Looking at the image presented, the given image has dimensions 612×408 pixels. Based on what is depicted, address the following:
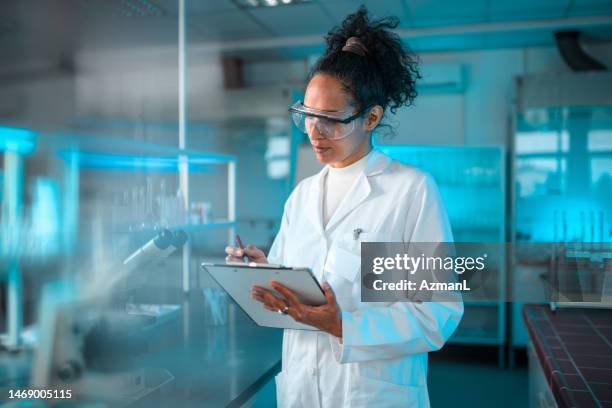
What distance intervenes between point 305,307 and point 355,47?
64 cm

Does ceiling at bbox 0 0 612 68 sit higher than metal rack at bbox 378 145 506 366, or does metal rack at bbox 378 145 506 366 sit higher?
ceiling at bbox 0 0 612 68

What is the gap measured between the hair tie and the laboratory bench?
0.87m

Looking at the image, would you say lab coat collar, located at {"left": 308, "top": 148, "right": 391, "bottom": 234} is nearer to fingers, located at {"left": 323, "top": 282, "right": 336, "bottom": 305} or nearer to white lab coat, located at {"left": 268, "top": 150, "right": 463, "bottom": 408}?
white lab coat, located at {"left": 268, "top": 150, "right": 463, "bottom": 408}

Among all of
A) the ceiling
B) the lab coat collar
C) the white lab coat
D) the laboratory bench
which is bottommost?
the laboratory bench

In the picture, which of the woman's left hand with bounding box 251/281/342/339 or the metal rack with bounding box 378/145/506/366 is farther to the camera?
the metal rack with bounding box 378/145/506/366

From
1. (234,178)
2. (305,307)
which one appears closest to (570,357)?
(305,307)

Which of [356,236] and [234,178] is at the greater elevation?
[234,178]

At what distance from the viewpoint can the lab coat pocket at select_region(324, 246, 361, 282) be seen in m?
1.21

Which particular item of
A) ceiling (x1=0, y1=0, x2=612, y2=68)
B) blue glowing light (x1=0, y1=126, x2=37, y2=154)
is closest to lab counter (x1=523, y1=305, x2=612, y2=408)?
blue glowing light (x1=0, y1=126, x2=37, y2=154)

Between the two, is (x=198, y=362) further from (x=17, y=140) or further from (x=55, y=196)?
(x=55, y=196)

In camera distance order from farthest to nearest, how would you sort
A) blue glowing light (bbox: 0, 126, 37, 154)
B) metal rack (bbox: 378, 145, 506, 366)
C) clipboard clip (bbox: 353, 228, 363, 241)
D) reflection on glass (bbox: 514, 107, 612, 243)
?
1. metal rack (bbox: 378, 145, 506, 366)
2. reflection on glass (bbox: 514, 107, 612, 243)
3. blue glowing light (bbox: 0, 126, 37, 154)
4. clipboard clip (bbox: 353, 228, 363, 241)

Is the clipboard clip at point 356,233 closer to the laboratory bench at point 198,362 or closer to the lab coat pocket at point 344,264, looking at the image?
the lab coat pocket at point 344,264

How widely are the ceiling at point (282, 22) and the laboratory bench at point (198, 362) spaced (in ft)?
7.81

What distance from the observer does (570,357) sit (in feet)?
4.64
